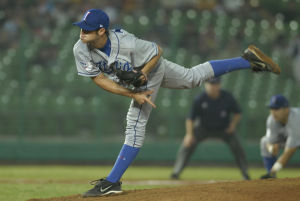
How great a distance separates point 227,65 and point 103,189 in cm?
181

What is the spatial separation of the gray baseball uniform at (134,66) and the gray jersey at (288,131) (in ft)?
7.64

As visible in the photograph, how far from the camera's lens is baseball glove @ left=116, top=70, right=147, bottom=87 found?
491 centimetres

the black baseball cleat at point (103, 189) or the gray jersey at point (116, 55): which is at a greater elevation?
the gray jersey at point (116, 55)

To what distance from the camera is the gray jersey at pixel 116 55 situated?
16.4 ft

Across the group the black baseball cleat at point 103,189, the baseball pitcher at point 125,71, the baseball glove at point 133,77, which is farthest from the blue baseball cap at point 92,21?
the black baseball cleat at point 103,189

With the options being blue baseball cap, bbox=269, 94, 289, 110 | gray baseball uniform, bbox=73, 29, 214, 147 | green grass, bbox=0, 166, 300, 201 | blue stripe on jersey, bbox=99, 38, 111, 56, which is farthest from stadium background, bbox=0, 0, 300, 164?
blue stripe on jersey, bbox=99, 38, 111, 56

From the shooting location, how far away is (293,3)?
13188 millimetres

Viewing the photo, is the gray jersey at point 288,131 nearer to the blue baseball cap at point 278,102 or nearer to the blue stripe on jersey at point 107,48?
the blue baseball cap at point 278,102

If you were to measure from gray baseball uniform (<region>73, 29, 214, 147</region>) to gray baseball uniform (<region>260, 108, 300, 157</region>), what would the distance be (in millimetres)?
2333

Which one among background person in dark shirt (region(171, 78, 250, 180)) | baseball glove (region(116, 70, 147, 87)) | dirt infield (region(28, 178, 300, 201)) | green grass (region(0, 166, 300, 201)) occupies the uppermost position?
baseball glove (region(116, 70, 147, 87))

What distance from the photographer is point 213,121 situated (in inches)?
383

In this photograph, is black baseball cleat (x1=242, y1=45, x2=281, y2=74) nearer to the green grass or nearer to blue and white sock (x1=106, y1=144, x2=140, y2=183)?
blue and white sock (x1=106, y1=144, x2=140, y2=183)

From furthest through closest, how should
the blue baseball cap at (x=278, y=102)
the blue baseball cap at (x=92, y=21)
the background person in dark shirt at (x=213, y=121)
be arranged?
the background person in dark shirt at (x=213, y=121)
the blue baseball cap at (x=278, y=102)
the blue baseball cap at (x=92, y=21)

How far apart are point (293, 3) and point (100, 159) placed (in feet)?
20.1
